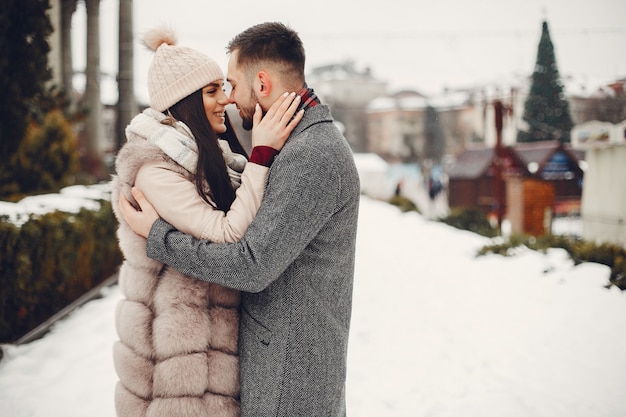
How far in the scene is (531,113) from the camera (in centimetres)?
3653

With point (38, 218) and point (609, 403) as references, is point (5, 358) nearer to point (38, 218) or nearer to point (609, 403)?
point (38, 218)

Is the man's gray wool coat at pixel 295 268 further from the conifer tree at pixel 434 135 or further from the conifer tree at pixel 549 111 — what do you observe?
the conifer tree at pixel 434 135

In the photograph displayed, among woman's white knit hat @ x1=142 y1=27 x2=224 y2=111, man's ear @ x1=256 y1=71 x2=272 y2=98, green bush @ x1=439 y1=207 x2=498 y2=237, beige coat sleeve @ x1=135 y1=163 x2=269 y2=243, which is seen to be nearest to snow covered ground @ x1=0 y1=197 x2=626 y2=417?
beige coat sleeve @ x1=135 y1=163 x2=269 y2=243

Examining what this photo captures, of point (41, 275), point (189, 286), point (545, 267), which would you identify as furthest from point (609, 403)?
point (41, 275)

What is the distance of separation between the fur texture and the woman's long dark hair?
74mm

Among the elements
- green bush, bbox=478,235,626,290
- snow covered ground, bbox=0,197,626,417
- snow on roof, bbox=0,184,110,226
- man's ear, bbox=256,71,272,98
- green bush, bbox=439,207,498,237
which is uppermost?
man's ear, bbox=256,71,272,98

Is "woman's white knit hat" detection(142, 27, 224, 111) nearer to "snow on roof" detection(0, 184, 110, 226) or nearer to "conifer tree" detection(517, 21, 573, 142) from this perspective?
"snow on roof" detection(0, 184, 110, 226)

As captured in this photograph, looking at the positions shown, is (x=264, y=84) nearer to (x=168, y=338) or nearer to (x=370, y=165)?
(x=168, y=338)

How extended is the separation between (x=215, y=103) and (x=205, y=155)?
10.7 inches

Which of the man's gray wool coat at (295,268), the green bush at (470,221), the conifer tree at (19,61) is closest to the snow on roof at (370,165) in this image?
the green bush at (470,221)

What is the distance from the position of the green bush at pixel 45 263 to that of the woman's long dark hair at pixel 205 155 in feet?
11.0

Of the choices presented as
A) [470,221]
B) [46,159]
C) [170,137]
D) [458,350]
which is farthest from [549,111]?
[170,137]

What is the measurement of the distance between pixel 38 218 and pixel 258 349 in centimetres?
415

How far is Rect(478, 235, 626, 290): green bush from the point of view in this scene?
6.90 meters
